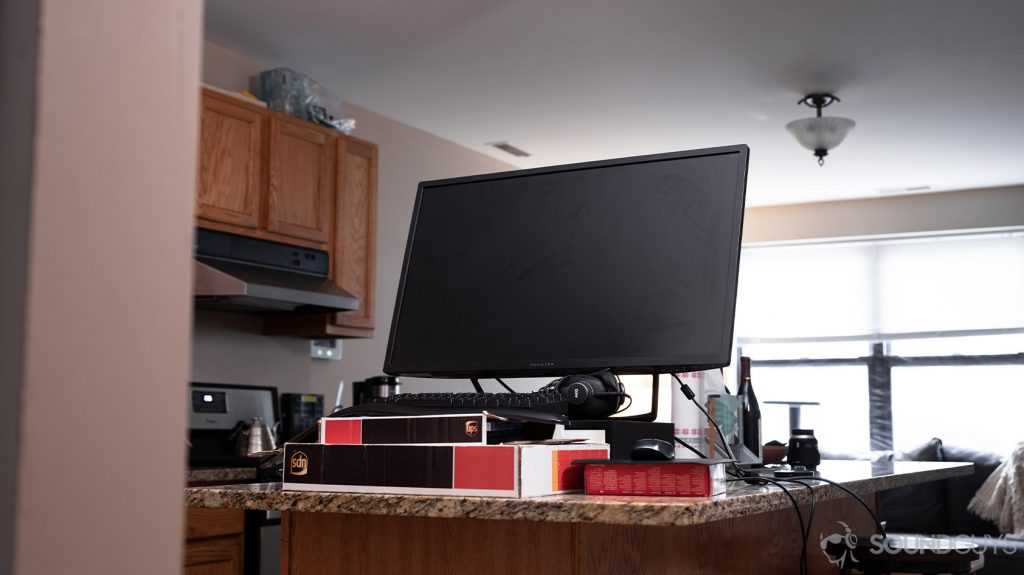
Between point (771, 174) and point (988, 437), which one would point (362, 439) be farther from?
point (988, 437)

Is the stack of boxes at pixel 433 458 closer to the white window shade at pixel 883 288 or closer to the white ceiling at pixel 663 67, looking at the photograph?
the white ceiling at pixel 663 67

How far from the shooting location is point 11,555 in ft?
1.90

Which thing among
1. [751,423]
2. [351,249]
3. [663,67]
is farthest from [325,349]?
[751,423]

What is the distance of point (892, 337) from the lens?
23.0 ft

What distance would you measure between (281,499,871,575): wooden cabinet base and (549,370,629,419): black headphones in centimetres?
19

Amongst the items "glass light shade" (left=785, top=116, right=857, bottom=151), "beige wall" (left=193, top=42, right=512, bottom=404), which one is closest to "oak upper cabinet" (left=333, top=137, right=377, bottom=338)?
"beige wall" (left=193, top=42, right=512, bottom=404)

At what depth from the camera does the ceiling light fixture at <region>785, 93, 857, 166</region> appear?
4836mm

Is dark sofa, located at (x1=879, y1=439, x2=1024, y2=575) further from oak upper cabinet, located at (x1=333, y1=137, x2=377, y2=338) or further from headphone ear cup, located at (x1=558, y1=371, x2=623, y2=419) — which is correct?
headphone ear cup, located at (x1=558, y1=371, x2=623, y2=419)

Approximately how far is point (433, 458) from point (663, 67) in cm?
356

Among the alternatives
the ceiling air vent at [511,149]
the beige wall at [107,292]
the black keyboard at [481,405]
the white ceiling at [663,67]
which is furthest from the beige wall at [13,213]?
the ceiling air vent at [511,149]

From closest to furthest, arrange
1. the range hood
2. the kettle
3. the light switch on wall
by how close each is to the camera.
Answer: the range hood
the kettle
the light switch on wall

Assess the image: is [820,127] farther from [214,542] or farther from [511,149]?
[214,542]

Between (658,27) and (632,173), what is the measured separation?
2.62 m

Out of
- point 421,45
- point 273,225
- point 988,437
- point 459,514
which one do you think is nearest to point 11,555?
point 459,514
